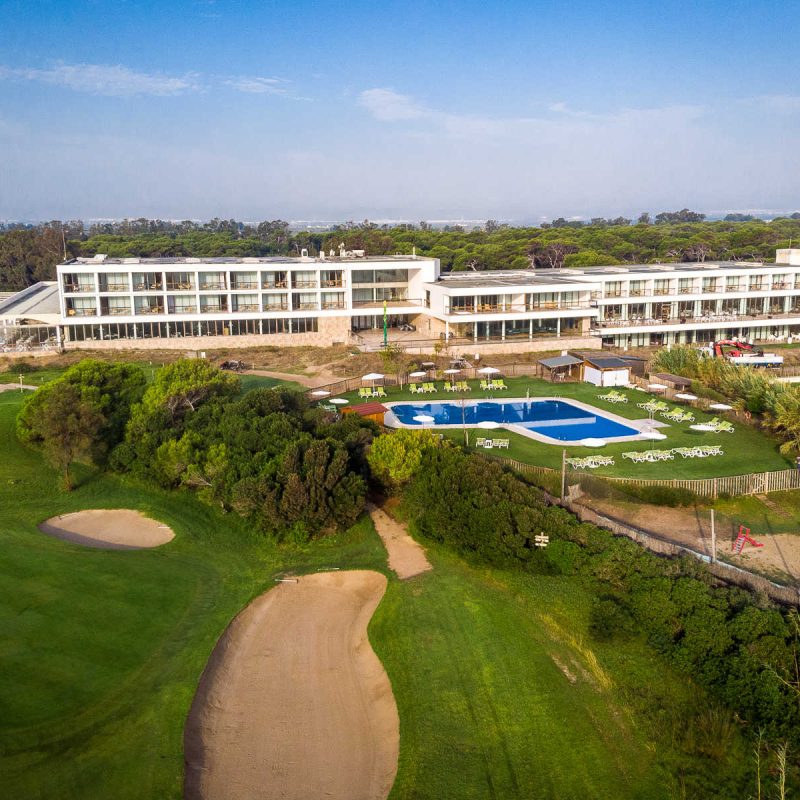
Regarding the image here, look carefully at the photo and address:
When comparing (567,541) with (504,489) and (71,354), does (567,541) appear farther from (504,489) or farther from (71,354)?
(71,354)

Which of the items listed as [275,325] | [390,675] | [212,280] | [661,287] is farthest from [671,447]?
[212,280]

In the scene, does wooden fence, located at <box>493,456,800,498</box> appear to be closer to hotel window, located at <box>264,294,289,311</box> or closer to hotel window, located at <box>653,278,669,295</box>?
hotel window, located at <box>264,294,289,311</box>

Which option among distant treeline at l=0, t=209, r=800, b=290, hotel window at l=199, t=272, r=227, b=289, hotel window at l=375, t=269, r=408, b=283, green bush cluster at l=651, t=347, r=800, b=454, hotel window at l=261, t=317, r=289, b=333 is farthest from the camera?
distant treeline at l=0, t=209, r=800, b=290

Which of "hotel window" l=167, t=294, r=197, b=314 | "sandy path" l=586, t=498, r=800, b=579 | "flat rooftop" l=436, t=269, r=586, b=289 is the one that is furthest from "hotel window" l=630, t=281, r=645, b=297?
"sandy path" l=586, t=498, r=800, b=579

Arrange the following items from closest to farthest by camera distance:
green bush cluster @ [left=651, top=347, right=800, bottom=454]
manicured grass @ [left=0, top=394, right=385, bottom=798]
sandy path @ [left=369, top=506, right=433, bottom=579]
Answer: manicured grass @ [left=0, top=394, right=385, bottom=798] < sandy path @ [left=369, top=506, right=433, bottom=579] < green bush cluster @ [left=651, top=347, right=800, bottom=454]

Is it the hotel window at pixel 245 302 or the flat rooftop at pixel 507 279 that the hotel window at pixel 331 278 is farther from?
the flat rooftop at pixel 507 279

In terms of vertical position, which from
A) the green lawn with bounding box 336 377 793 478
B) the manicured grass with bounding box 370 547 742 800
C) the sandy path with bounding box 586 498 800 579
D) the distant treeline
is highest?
the distant treeline

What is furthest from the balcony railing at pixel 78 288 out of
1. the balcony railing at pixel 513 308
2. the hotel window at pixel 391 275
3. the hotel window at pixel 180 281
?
the balcony railing at pixel 513 308

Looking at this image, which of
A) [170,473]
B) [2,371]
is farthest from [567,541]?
[2,371]

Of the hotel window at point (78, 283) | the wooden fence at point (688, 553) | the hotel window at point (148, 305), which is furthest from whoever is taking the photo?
the hotel window at point (148, 305)
